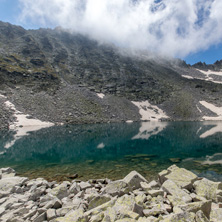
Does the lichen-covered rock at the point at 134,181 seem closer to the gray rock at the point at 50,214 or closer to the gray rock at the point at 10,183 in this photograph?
the gray rock at the point at 50,214

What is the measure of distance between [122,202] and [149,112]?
87007 mm

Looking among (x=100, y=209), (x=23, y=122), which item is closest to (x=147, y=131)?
(x=23, y=122)

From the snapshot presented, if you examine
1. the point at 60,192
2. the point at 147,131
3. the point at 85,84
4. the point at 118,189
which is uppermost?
the point at 85,84

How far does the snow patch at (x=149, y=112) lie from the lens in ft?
287

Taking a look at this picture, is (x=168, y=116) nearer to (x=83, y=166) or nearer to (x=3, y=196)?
(x=83, y=166)

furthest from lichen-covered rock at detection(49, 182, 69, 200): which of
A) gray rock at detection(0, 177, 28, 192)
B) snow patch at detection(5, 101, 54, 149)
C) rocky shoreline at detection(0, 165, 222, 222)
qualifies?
snow patch at detection(5, 101, 54, 149)

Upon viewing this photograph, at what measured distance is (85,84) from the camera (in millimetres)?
100438

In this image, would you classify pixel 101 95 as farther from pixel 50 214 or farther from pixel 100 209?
pixel 100 209

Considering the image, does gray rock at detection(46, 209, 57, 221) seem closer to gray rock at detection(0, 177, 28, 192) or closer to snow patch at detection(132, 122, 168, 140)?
gray rock at detection(0, 177, 28, 192)

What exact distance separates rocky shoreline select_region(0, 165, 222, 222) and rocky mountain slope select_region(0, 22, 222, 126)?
189ft

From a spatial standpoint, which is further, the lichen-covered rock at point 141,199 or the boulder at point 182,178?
the boulder at point 182,178

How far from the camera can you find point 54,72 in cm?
10169

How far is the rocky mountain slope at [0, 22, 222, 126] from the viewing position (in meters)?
73.9

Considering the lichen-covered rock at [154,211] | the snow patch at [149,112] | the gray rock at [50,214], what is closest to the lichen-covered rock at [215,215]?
the lichen-covered rock at [154,211]
